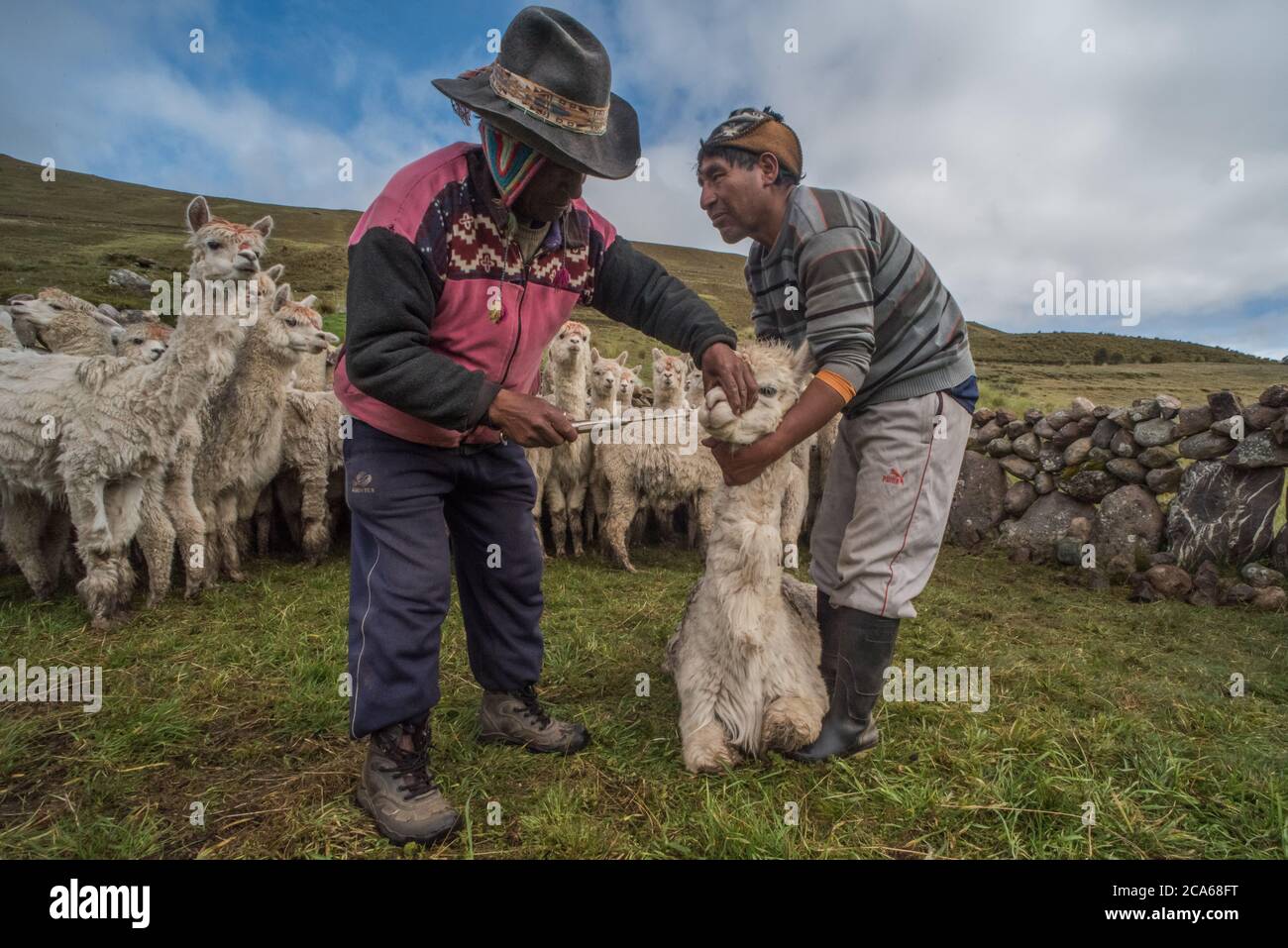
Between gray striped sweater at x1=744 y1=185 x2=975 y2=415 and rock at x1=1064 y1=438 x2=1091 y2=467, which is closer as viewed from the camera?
gray striped sweater at x1=744 y1=185 x2=975 y2=415

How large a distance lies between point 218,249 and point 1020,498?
8416 mm

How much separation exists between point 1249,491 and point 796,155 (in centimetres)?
644

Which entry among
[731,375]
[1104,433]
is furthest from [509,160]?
[1104,433]

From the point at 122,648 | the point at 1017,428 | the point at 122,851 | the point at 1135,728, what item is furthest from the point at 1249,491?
the point at 122,648

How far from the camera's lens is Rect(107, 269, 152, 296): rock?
25620mm

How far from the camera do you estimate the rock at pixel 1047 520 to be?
25.4 ft

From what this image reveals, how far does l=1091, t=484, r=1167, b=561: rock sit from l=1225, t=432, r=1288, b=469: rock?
32.0 inches

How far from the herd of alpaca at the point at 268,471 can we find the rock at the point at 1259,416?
12.9 feet

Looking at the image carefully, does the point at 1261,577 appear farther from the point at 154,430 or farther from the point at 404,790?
the point at 154,430

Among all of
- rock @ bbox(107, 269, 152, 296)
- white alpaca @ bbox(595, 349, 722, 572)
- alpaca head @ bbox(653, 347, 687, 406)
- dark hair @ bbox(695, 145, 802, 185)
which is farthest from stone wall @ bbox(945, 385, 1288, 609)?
rock @ bbox(107, 269, 152, 296)

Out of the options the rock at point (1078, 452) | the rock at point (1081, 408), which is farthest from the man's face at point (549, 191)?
the rock at point (1081, 408)

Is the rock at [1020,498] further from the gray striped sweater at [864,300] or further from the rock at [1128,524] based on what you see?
the gray striped sweater at [864,300]

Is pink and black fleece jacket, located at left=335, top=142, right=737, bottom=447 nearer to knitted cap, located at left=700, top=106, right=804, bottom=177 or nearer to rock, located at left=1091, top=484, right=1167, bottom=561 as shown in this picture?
knitted cap, located at left=700, top=106, right=804, bottom=177

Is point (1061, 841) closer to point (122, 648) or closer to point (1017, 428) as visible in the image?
point (122, 648)
